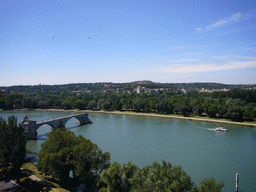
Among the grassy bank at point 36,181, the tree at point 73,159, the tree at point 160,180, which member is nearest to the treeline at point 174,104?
the tree at point 160,180

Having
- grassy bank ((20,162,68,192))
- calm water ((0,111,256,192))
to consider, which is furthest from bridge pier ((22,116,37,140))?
grassy bank ((20,162,68,192))

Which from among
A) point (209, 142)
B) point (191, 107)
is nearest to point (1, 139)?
point (209, 142)

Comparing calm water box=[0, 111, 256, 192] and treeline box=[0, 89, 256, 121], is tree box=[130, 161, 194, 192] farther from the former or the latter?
treeline box=[0, 89, 256, 121]

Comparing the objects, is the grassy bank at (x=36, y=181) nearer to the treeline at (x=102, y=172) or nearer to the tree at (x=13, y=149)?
the treeline at (x=102, y=172)

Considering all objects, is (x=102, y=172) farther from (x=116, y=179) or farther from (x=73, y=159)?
(x=73, y=159)

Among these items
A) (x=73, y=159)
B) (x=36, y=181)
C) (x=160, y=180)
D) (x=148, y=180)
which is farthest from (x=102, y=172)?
(x=36, y=181)

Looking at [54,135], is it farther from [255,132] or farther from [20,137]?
[255,132]
